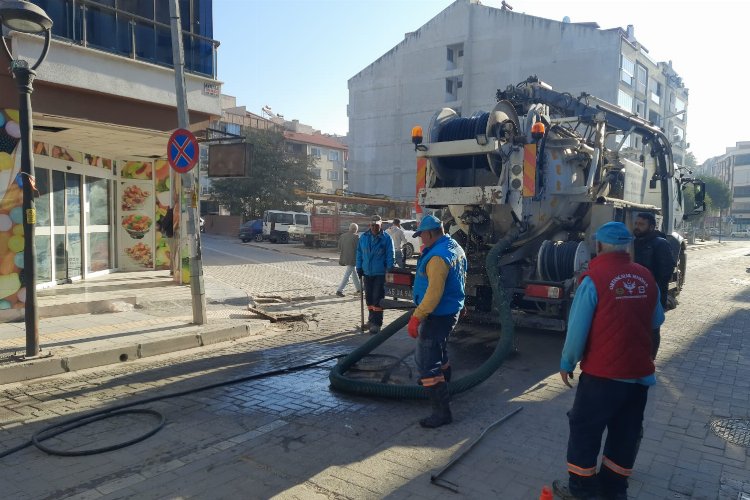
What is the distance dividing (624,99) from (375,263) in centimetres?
3828

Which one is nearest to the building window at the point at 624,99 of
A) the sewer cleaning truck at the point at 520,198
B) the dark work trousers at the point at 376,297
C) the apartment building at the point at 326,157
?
the apartment building at the point at 326,157

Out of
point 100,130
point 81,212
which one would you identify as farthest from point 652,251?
point 81,212

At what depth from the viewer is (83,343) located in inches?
282

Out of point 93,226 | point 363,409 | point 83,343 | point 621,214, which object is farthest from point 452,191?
point 93,226

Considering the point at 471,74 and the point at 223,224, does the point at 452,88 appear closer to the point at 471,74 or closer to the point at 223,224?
the point at 471,74

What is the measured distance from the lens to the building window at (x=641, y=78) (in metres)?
42.6

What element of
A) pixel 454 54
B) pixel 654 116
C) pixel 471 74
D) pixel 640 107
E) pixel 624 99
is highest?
pixel 454 54

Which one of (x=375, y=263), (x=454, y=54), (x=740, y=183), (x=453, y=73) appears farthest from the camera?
(x=740, y=183)

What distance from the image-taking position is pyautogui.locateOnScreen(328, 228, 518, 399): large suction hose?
5308 millimetres

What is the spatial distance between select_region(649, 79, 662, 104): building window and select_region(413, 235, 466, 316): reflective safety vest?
49.7 meters

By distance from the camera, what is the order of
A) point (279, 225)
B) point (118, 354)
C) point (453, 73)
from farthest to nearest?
1. point (453, 73)
2. point (279, 225)
3. point (118, 354)

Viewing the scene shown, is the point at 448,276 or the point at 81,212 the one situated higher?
the point at 81,212

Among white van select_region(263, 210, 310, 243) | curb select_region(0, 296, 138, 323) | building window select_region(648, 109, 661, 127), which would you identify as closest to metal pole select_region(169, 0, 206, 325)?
curb select_region(0, 296, 138, 323)

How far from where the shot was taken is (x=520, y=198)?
7.34 m
